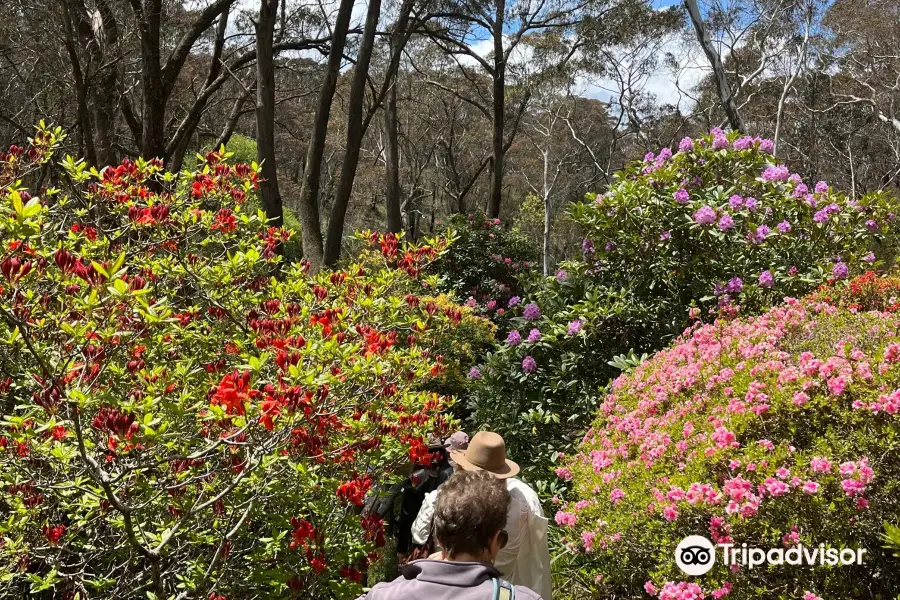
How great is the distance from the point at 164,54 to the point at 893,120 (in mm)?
20857

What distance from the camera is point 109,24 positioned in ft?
27.2

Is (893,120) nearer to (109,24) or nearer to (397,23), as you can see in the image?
(397,23)

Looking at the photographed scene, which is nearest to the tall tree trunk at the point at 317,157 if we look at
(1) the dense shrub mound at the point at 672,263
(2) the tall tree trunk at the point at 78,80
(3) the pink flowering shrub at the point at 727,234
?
(2) the tall tree trunk at the point at 78,80

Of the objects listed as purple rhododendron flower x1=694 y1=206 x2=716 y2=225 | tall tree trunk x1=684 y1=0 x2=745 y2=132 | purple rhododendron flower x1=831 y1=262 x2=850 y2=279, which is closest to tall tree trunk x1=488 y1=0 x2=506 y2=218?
tall tree trunk x1=684 y1=0 x2=745 y2=132

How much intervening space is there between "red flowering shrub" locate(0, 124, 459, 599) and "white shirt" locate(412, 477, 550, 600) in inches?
23.7

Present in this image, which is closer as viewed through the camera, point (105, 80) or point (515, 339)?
point (515, 339)

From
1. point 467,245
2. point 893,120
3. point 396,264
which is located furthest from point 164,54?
point 893,120

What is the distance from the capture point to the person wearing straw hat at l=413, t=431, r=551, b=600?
2873 mm

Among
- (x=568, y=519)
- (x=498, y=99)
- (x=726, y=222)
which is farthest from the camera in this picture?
(x=498, y=99)

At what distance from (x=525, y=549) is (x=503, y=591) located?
52.0 inches

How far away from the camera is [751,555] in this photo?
2430mm

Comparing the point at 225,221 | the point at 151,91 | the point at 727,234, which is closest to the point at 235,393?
the point at 225,221

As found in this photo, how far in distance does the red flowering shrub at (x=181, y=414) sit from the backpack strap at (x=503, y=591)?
0.87m

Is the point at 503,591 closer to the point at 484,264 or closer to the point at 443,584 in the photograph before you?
the point at 443,584
